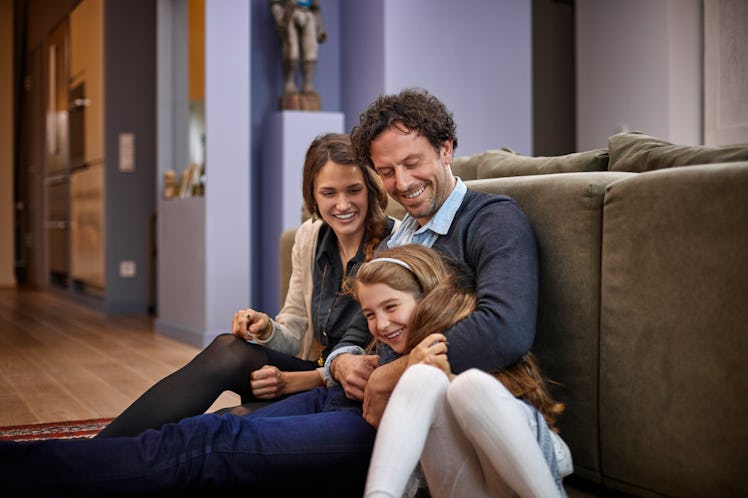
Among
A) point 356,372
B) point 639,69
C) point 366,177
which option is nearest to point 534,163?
point 366,177

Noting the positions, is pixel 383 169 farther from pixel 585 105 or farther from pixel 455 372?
pixel 585 105

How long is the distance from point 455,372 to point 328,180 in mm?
687

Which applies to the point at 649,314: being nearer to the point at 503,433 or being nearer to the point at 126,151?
the point at 503,433

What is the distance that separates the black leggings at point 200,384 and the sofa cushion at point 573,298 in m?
0.65

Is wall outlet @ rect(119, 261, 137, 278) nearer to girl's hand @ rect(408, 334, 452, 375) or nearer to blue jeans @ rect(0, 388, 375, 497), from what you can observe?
blue jeans @ rect(0, 388, 375, 497)

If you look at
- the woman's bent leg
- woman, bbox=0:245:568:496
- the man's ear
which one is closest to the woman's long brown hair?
the man's ear

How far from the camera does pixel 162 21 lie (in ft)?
18.0

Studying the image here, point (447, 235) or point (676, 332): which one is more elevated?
point (447, 235)

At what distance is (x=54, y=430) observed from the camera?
2697mm

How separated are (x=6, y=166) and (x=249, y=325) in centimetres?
857

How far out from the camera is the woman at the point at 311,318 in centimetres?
194

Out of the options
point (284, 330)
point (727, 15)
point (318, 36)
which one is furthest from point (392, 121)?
point (727, 15)

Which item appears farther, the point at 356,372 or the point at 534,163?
the point at 534,163

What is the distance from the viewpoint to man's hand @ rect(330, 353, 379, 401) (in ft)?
5.82
